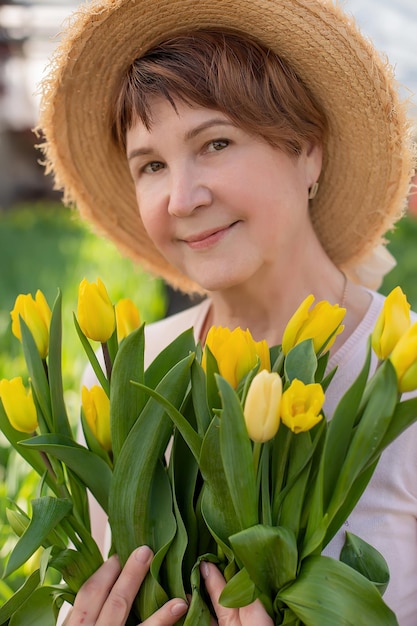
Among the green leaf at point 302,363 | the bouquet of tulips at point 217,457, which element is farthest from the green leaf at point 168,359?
the green leaf at point 302,363

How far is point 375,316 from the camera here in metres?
1.71

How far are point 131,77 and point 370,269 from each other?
79cm

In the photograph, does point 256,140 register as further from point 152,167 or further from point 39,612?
point 39,612

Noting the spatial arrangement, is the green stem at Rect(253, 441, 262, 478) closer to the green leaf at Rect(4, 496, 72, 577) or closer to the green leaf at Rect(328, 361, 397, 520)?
the green leaf at Rect(328, 361, 397, 520)

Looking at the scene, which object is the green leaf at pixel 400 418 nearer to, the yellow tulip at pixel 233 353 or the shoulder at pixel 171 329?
the yellow tulip at pixel 233 353

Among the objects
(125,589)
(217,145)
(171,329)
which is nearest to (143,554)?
(125,589)

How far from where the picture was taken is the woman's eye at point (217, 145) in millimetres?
1521

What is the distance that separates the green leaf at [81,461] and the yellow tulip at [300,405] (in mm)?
335

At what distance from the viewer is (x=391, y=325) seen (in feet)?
3.50

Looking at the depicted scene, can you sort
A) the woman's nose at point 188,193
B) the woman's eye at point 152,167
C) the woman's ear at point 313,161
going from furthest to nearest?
the woman's ear at point 313,161, the woman's eye at point 152,167, the woman's nose at point 188,193

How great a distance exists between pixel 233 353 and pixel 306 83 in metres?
0.73

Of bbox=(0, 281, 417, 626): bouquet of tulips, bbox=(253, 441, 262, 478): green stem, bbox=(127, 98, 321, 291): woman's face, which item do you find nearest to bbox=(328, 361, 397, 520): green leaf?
bbox=(0, 281, 417, 626): bouquet of tulips

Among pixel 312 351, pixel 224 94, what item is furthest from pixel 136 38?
pixel 312 351

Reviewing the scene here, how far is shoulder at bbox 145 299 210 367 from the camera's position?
76.2 inches
